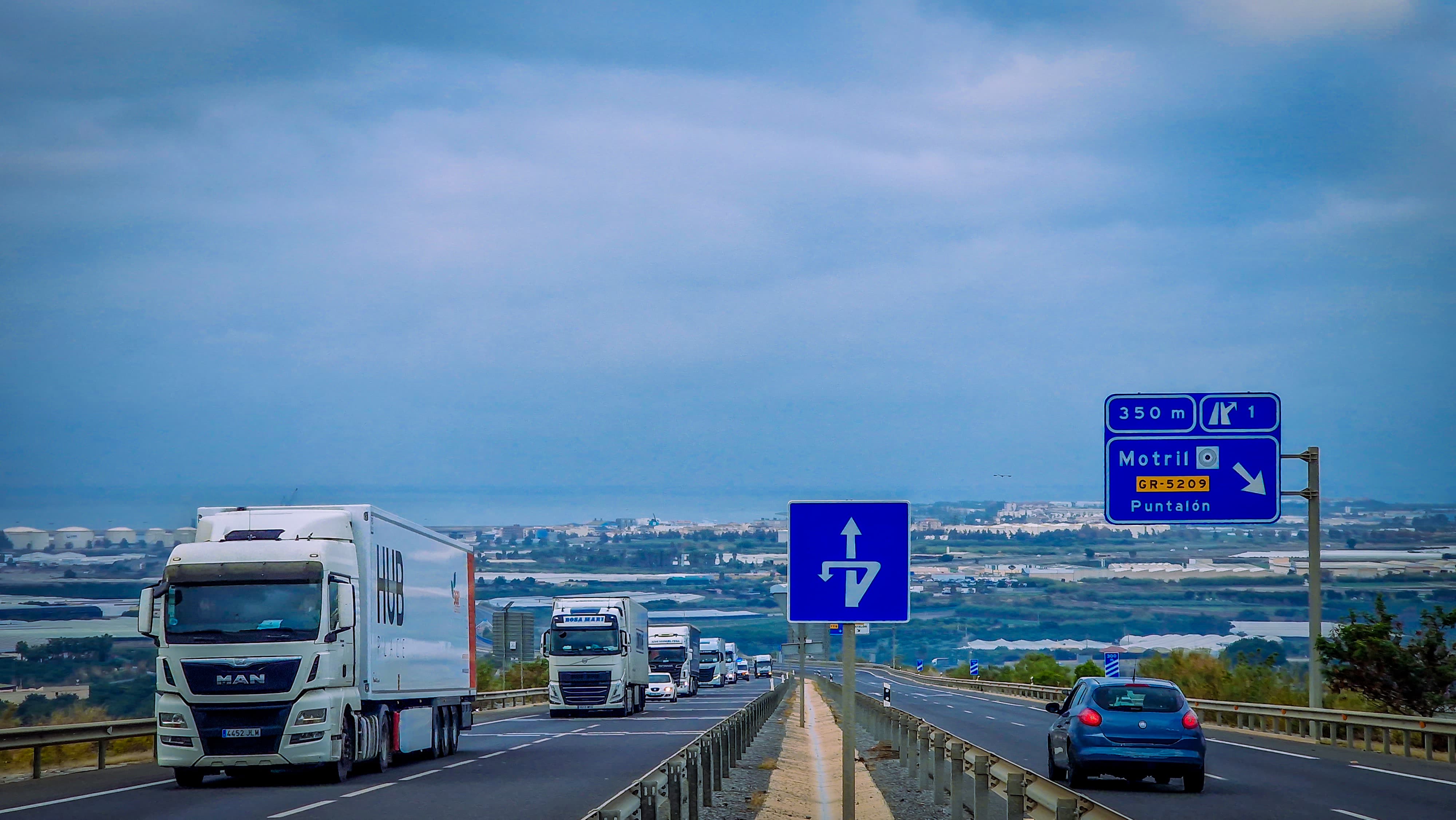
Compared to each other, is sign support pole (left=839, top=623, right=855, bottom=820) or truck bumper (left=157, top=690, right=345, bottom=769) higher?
sign support pole (left=839, top=623, right=855, bottom=820)

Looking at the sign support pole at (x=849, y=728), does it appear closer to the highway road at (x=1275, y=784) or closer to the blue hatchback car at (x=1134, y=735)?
the highway road at (x=1275, y=784)

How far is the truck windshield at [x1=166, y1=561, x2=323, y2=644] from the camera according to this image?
21.2 m

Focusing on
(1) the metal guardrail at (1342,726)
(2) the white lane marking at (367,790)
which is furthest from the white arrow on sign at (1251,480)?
(2) the white lane marking at (367,790)

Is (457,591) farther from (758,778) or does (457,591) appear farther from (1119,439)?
(1119,439)

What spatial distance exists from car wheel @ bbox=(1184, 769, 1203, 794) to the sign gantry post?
1205cm

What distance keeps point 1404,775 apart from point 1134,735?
683 cm

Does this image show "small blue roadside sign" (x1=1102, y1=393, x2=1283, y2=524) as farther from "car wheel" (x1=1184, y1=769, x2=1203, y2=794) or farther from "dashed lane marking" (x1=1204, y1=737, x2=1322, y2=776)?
"car wheel" (x1=1184, y1=769, x2=1203, y2=794)

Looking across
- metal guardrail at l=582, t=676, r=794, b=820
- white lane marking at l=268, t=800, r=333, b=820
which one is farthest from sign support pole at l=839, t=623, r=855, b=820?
white lane marking at l=268, t=800, r=333, b=820

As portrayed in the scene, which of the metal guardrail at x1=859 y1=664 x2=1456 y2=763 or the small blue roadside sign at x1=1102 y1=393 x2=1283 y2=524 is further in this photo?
the small blue roadside sign at x1=1102 y1=393 x2=1283 y2=524

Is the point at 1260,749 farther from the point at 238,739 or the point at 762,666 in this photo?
the point at 762,666

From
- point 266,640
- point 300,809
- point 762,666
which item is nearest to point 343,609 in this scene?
point 266,640

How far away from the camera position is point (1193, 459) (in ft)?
117

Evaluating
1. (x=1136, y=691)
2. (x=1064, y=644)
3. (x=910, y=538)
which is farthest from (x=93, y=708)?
(x=1064, y=644)

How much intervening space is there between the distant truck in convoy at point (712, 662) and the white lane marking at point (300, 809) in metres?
80.0
